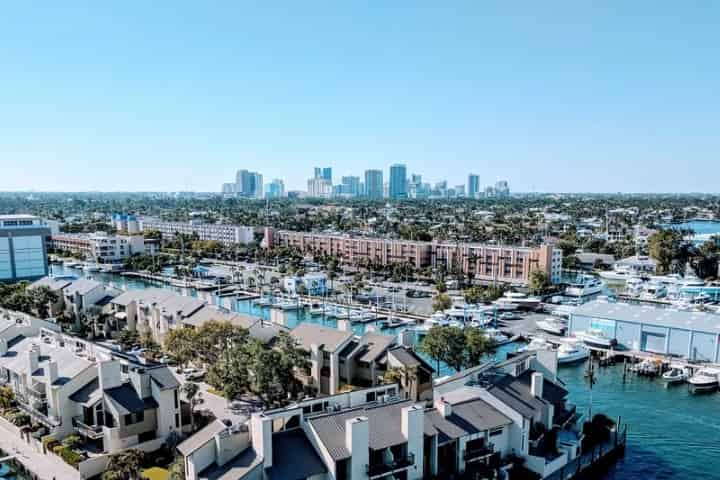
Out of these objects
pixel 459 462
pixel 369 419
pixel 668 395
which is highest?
pixel 369 419

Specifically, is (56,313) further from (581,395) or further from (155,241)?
(155,241)

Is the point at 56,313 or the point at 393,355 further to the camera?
the point at 56,313

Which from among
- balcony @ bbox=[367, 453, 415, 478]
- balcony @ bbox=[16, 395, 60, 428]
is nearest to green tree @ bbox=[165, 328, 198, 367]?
balcony @ bbox=[16, 395, 60, 428]

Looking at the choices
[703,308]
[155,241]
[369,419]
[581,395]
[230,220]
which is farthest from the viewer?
[230,220]

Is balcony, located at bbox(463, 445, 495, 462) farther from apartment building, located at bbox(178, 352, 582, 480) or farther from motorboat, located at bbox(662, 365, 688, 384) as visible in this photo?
motorboat, located at bbox(662, 365, 688, 384)

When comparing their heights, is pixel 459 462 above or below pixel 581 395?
above

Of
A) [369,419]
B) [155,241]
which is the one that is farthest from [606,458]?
[155,241]

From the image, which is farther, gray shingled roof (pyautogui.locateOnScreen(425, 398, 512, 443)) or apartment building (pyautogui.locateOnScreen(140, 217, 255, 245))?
apartment building (pyautogui.locateOnScreen(140, 217, 255, 245))

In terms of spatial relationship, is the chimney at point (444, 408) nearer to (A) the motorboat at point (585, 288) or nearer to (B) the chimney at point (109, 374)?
(B) the chimney at point (109, 374)
